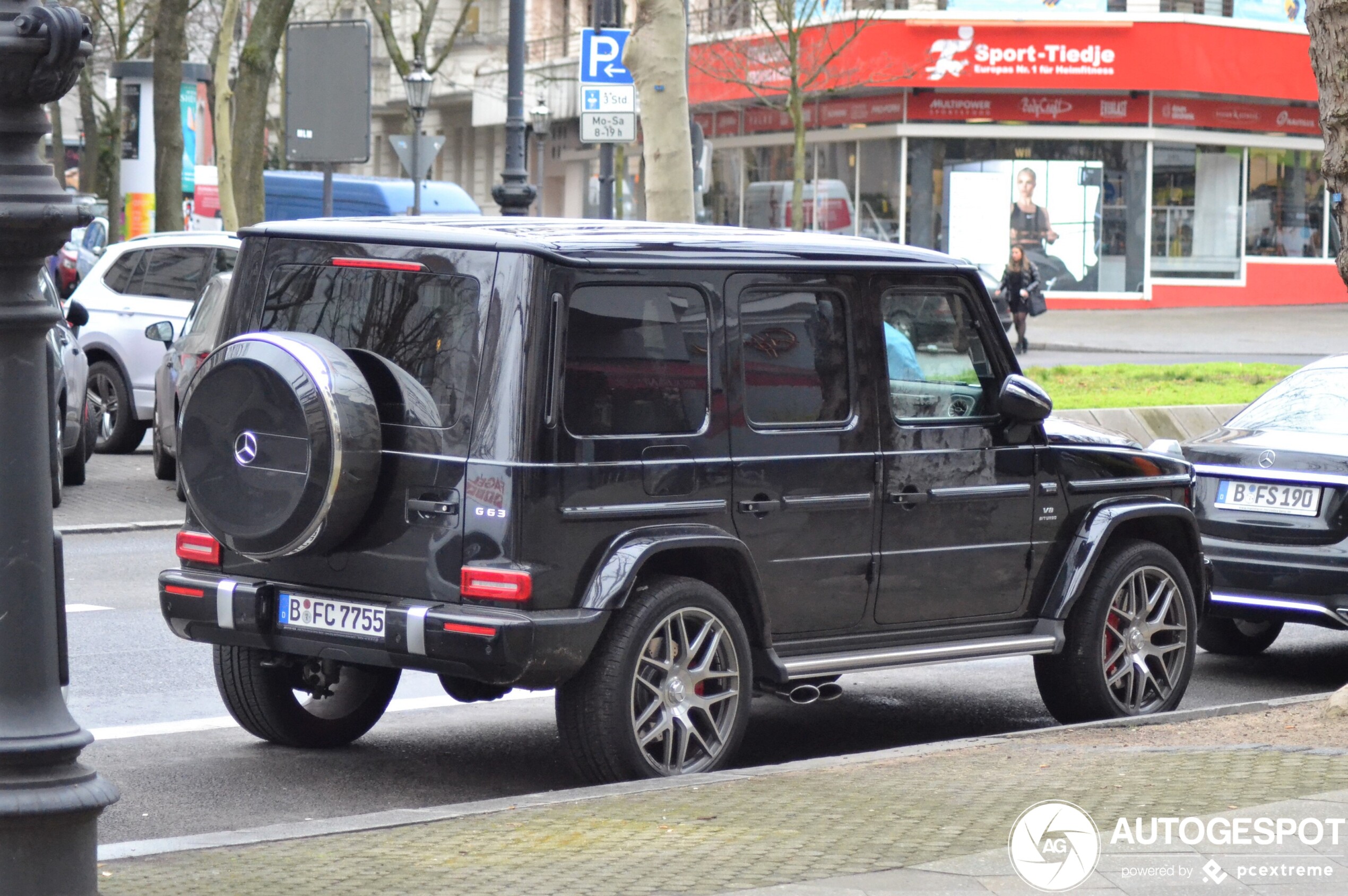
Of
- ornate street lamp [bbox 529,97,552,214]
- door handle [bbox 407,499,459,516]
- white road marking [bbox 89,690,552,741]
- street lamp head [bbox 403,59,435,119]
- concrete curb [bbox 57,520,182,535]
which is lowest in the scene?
white road marking [bbox 89,690,552,741]

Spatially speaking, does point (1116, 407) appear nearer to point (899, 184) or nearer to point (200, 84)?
point (899, 184)

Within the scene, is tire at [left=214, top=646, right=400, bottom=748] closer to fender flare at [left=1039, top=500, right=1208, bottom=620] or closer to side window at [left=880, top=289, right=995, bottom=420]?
side window at [left=880, top=289, right=995, bottom=420]

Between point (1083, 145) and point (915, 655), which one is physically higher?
point (1083, 145)

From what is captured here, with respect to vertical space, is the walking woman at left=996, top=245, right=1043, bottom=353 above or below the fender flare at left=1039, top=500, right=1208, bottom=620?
above

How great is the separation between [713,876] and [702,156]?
18.2 m

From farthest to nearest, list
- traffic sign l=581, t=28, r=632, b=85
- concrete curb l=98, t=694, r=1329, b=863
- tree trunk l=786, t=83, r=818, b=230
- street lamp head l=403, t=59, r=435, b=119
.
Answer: tree trunk l=786, t=83, r=818, b=230
street lamp head l=403, t=59, r=435, b=119
traffic sign l=581, t=28, r=632, b=85
concrete curb l=98, t=694, r=1329, b=863

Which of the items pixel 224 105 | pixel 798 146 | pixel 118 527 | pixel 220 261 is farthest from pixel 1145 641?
pixel 798 146

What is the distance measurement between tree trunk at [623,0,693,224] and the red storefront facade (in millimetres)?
22192

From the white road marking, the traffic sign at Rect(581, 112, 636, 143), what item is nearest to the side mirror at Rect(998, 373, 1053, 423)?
the white road marking

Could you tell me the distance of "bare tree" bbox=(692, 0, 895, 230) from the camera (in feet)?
122

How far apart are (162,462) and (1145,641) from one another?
375 inches

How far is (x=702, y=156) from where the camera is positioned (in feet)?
73.6

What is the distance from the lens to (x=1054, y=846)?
511cm

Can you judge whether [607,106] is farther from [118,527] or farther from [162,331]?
[118,527]
